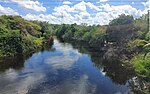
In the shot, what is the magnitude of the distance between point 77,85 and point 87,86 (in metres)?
1.47

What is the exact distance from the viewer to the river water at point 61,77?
34469mm

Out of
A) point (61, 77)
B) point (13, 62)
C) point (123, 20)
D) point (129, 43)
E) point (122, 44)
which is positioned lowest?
point (61, 77)

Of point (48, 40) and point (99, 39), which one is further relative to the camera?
point (48, 40)

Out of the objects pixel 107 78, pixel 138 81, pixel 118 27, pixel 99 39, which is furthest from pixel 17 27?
pixel 138 81

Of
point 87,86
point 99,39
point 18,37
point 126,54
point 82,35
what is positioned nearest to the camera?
point 87,86

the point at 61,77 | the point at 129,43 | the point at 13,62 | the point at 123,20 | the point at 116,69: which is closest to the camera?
the point at 61,77

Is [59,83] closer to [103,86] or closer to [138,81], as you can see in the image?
[103,86]

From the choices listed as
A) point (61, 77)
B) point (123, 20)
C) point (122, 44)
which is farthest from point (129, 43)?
point (61, 77)

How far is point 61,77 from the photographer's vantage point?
41938mm

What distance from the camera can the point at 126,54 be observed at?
57312mm

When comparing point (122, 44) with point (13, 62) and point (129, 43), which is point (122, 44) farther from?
point (13, 62)

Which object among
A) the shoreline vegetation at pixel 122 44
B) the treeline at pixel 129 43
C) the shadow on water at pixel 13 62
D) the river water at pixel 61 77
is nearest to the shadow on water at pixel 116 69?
the river water at pixel 61 77

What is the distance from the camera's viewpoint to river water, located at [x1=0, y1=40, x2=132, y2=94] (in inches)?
1357

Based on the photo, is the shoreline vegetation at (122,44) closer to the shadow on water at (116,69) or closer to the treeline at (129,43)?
the treeline at (129,43)
